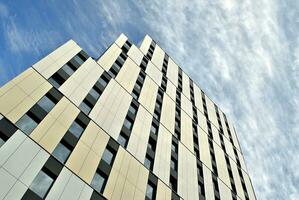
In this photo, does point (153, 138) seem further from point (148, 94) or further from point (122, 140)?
point (148, 94)

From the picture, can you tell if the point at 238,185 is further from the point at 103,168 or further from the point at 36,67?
the point at 36,67

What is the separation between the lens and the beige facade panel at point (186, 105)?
46.2 metres

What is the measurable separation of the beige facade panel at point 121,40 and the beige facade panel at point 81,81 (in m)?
11.6

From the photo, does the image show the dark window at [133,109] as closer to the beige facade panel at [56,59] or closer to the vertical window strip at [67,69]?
the vertical window strip at [67,69]

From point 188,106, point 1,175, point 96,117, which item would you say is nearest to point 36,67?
point 96,117

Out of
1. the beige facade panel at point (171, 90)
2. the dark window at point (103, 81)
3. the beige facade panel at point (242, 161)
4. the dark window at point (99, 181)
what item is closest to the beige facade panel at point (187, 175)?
the dark window at point (99, 181)

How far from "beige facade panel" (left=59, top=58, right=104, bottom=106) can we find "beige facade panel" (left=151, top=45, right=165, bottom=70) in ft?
62.9

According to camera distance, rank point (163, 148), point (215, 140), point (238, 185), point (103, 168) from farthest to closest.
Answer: point (215, 140), point (238, 185), point (163, 148), point (103, 168)

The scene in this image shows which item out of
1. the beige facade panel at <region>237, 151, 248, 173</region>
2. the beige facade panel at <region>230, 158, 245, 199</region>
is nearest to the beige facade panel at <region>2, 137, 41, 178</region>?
the beige facade panel at <region>230, 158, 245, 199</region>

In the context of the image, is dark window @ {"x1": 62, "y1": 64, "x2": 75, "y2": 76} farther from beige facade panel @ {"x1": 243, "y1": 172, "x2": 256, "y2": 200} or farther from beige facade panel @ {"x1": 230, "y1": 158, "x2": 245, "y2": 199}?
beige facade panel @ {"x1": 243, "y1": 172, "x2": 256, "y2": 200}

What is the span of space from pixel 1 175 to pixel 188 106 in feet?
114

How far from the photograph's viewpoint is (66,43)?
Answer: 32.1 metres

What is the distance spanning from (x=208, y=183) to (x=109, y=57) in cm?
1907

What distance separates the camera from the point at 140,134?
99.4 ft
